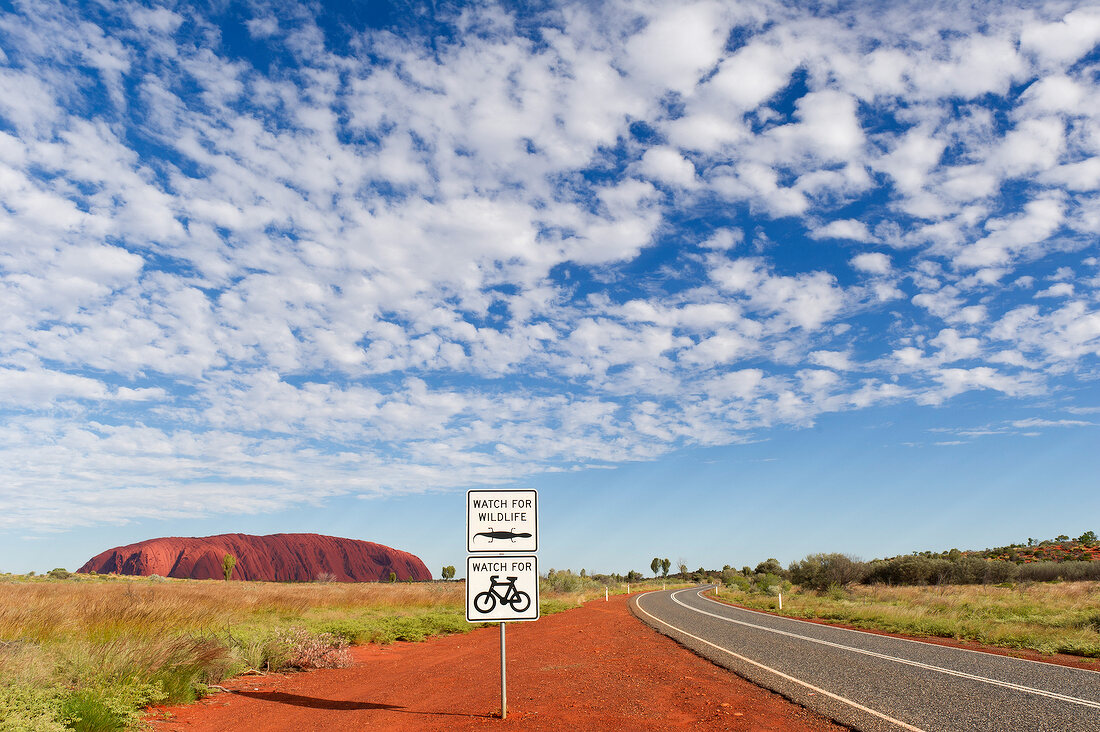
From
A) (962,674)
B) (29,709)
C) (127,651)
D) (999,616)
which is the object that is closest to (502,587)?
(29,709)

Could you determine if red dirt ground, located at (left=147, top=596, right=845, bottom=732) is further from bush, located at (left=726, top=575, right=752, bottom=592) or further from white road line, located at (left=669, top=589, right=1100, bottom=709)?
bush, located at (left=726, top=575, right=752, bottom=592)

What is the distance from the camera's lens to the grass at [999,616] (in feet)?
52.2

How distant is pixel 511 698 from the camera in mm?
9312

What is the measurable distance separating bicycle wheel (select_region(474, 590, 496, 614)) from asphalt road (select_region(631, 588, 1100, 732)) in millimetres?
4585

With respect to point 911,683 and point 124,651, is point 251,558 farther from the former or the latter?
point 911,683

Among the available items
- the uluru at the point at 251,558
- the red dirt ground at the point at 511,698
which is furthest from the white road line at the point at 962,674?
the uluru at the point at 251,558

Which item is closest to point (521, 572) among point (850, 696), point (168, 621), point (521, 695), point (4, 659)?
point (521, 695)

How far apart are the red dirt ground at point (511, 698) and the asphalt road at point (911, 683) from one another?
71 centimetres

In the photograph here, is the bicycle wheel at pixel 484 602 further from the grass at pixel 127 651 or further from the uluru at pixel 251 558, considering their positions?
the uluru at pixel 251 558

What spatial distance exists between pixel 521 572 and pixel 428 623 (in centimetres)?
1514

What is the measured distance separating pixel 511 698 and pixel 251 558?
596 ft

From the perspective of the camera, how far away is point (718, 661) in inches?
509

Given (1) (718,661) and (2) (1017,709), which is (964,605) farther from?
(2) (1017,709)

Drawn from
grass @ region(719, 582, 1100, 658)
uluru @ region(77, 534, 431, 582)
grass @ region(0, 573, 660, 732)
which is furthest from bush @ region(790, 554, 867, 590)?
uluru @ region(77, 534, 431, 582)
